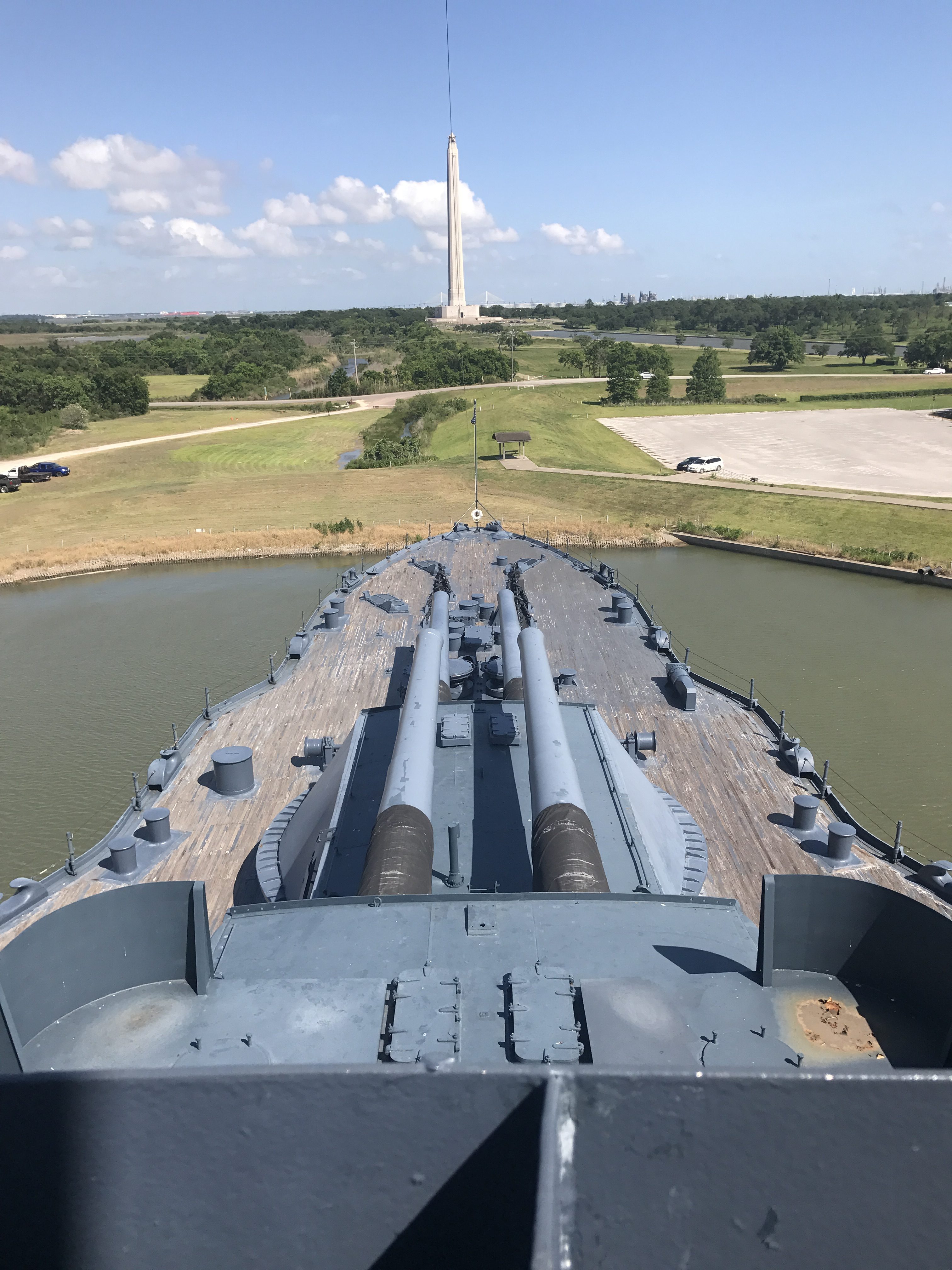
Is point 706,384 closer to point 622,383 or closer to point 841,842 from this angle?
point 622,383

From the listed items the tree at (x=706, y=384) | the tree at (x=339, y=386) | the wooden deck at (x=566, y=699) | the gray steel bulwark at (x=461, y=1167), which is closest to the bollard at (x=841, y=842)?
the wooden deck at (x=566, y=699)

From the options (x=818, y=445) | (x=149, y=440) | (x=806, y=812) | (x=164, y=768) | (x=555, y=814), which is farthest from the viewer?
(x=149, y=440)

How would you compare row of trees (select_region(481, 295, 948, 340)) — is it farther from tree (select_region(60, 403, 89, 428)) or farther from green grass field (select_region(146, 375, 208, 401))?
tree (select_region(60, 403, 89, 428))

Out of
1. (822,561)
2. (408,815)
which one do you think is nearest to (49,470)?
(822,561)

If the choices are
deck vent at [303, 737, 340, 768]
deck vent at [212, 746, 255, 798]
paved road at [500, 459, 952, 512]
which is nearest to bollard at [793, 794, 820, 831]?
deck vent at [303, 737, 340, 768]

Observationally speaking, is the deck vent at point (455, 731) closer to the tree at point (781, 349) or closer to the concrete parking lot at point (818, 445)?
the concrete parking lot at point (818, 445)

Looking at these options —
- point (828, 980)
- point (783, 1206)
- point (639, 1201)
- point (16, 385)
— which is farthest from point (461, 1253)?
point (16, 385)
